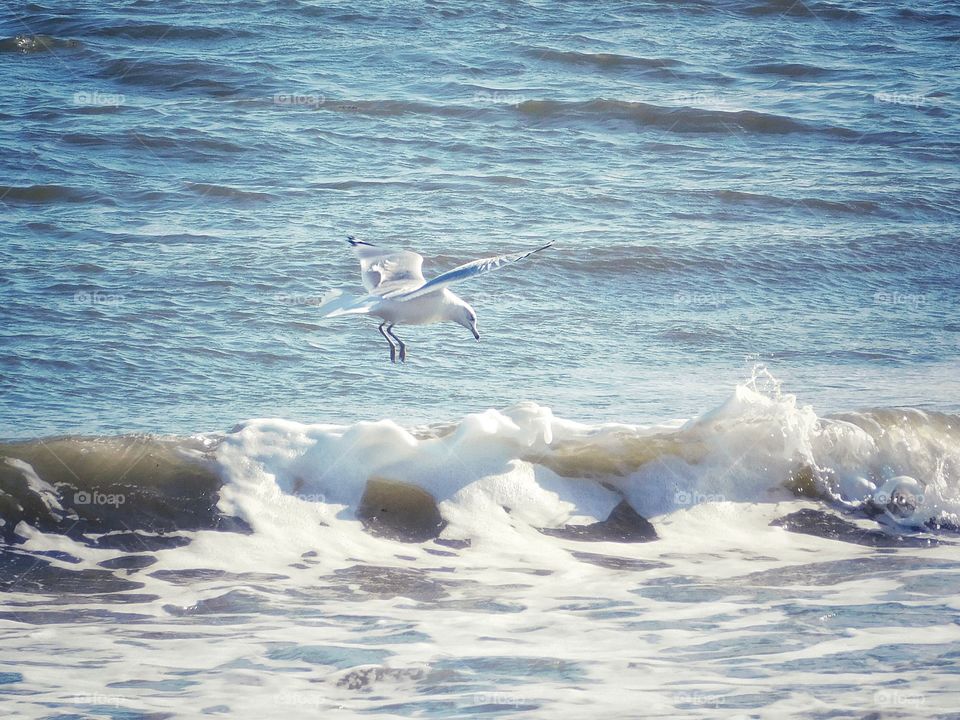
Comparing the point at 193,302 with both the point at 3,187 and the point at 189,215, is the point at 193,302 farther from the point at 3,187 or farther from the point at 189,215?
the point at 3,187

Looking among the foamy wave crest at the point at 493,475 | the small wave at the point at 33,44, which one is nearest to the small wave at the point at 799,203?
the foamy wave crest at the point at 493,475

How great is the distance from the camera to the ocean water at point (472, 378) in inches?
201

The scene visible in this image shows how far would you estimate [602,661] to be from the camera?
5000mm

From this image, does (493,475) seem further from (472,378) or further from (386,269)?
(386,269)

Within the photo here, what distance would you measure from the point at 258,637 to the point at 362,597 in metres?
0.71

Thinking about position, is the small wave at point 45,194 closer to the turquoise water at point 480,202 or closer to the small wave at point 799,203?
the turquoise water at point 480,202

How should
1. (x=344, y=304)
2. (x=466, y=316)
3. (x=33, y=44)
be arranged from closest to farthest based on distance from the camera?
(x=344, y=304)
(x=466, y=316)
(x=33, y=44)

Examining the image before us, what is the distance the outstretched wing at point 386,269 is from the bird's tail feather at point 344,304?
8.2 inches

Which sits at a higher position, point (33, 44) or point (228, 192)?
point (33, 44)

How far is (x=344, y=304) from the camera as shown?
6871 mm

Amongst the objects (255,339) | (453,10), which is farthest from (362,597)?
(453,10)

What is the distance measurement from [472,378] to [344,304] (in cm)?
170

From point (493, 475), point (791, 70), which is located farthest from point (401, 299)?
point (791, 70)

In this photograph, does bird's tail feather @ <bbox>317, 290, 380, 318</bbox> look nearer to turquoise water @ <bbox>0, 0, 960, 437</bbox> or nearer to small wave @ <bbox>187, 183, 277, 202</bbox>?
turquoise water @ <bbox>0, 0, 960, 437</bbox>
